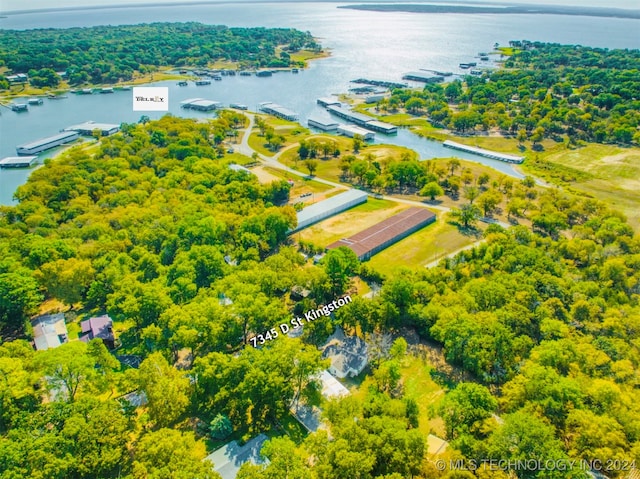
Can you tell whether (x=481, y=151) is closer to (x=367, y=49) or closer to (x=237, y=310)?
(x=237, y=310)

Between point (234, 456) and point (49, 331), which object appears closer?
point (234, 456)

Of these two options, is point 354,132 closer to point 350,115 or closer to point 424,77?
point 350,115

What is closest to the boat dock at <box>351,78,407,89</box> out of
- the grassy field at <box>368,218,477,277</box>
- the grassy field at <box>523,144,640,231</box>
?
the grassy field at <box>523,144,640,231</box>

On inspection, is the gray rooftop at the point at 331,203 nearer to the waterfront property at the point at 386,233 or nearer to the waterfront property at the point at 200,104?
the waterfront property at the point at 386,233

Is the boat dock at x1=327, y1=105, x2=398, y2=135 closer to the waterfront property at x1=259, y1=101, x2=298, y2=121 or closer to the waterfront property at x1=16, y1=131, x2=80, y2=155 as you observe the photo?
the waterfront property at x1=259, y1=101, x2=298, y2=121

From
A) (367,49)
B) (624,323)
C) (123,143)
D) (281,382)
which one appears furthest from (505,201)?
(367,49)

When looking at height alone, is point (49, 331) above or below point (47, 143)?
above

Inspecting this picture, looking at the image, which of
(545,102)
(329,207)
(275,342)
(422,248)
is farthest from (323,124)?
(275,342)
